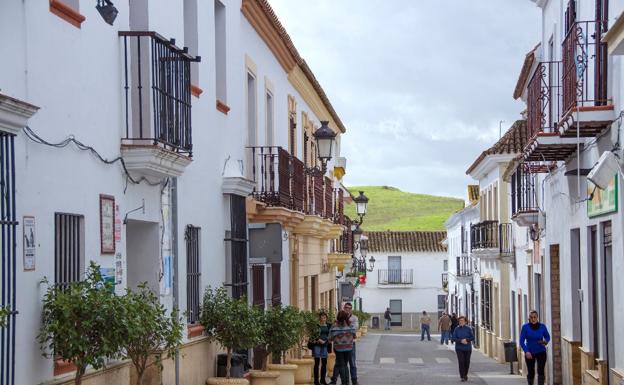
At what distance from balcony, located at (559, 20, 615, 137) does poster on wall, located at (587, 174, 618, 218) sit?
0.72m

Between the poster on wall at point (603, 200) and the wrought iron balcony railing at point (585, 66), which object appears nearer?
the poster on wall at point (603, 200)

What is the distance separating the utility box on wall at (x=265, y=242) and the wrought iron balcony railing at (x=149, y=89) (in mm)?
5684

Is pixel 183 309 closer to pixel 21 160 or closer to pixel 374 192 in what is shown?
pixel 21 160

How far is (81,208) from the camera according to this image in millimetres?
9570

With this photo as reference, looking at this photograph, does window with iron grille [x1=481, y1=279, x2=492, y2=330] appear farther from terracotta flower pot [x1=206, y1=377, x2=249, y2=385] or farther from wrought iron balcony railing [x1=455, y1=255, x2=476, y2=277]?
terracotta flower pot [x1=206, y1=377, x2=249, y2=385]

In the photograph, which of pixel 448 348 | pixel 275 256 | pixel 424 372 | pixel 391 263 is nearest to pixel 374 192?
pixel 391 263

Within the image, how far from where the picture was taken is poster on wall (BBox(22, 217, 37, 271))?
8.24 meters

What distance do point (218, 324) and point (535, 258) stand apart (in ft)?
35.2

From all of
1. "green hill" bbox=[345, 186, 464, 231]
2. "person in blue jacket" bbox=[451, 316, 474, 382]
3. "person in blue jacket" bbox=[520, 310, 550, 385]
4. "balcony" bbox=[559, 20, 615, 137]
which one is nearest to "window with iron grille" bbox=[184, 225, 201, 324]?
"balcony" bbox=[559, 20, 615, 137]

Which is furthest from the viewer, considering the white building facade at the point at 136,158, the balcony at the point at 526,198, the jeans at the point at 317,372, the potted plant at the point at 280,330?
the balcony at the point at 526,198

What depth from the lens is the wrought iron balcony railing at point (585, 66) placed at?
1334 cm

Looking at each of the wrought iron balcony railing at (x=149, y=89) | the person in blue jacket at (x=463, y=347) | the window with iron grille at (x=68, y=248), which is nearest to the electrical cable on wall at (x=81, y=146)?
the wrought iron balcony railing at (x=149, y=89)

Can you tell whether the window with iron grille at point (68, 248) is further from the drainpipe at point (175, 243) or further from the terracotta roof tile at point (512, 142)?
the terracotta roof tile at point (512, 142)

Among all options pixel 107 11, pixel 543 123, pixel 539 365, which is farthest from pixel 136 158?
pixel 539 365
